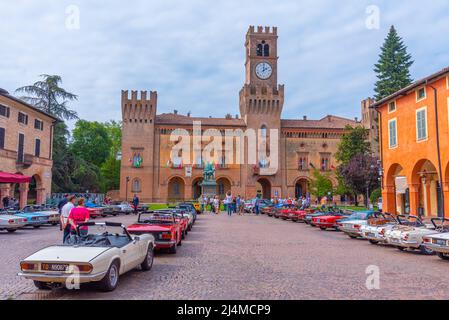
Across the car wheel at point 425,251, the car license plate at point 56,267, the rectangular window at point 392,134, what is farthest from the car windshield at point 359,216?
the car license plate at point 56,267

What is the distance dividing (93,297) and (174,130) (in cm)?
5472

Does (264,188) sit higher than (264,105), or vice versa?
(264,105)

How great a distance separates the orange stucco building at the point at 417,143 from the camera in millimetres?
22000

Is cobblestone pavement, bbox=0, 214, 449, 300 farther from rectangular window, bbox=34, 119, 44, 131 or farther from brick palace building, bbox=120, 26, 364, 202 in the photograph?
brick palace building, bbox=120, 26, 364, 202

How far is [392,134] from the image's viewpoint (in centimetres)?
2728

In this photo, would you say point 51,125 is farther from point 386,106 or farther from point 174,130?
point 386,106

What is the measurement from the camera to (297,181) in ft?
211

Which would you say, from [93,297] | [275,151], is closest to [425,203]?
[93,297]

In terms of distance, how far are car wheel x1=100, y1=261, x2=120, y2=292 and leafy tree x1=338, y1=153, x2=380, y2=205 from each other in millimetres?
40359

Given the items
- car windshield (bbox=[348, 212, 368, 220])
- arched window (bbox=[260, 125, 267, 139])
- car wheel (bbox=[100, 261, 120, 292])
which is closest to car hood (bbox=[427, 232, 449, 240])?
car windshield (bbox=[348, 212, 368, 220])

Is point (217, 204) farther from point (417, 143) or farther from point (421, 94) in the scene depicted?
point (421, 94)

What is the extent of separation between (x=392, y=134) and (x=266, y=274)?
21347 mm

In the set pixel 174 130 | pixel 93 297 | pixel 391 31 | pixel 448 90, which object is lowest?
pixel 93 297

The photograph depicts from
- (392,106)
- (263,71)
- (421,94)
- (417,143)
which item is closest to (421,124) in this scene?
(417,143)
